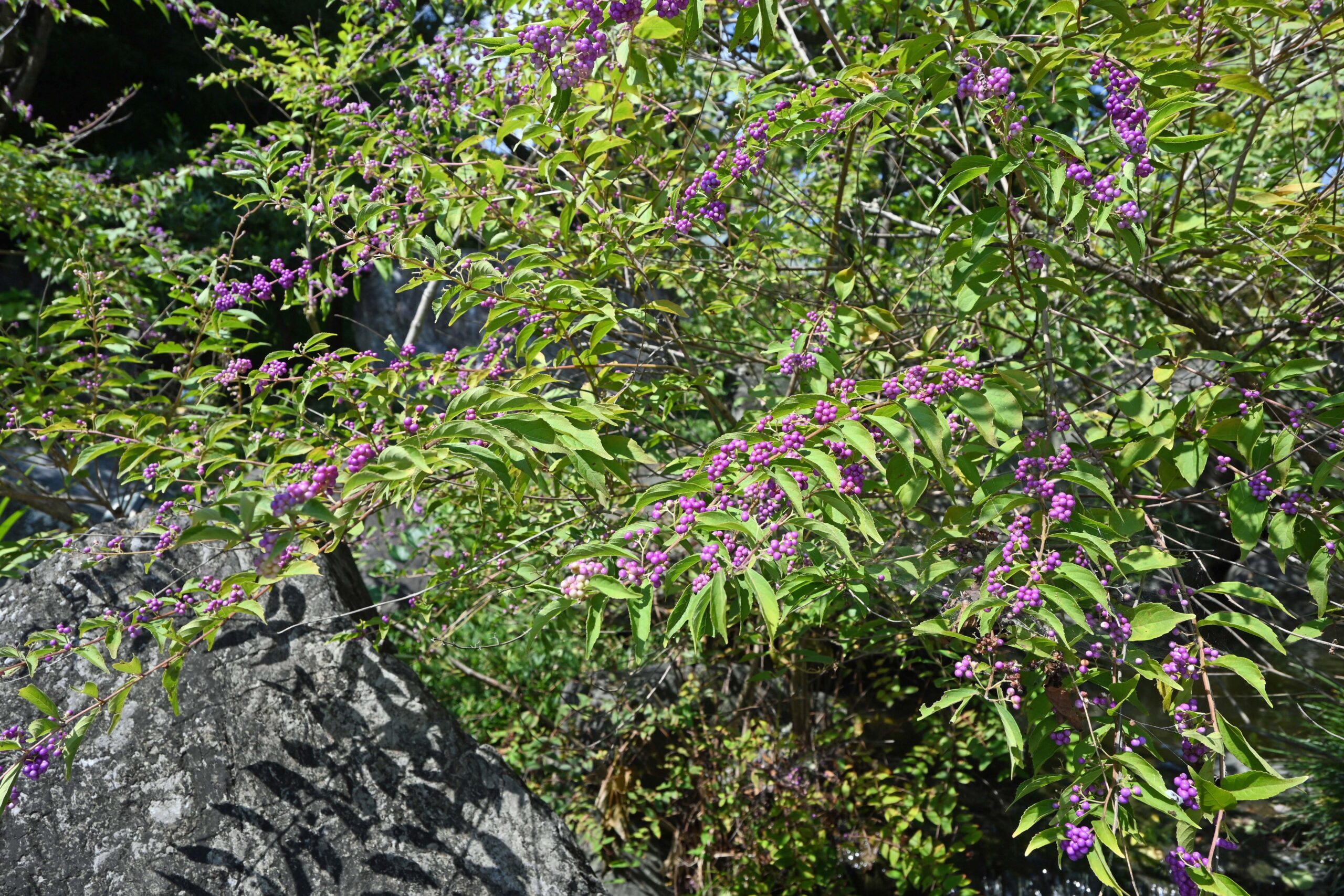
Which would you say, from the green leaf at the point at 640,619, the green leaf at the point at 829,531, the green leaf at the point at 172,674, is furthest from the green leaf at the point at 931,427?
the green leaf at the point at 172,674

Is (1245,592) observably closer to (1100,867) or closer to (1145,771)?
(1145,771)

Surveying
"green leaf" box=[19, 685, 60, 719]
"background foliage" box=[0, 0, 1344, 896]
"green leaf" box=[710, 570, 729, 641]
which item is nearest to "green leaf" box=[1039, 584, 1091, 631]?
"background foliage" box=[0, 0, 1344, 896]

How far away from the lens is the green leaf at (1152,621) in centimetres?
143

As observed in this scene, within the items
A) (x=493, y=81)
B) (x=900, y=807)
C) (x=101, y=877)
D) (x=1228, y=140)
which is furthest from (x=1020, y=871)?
(x=493, y=81)

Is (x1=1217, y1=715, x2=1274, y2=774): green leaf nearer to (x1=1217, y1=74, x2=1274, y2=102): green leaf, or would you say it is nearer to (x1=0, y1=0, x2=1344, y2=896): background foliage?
(x1=0, y1=0, x2=1344, y2=896): background foliage

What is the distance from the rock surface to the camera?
2.02 m

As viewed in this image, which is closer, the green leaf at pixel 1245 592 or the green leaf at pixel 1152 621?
the green leaf at pixel 1152 621

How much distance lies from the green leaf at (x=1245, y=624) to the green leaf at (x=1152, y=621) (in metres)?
0.09

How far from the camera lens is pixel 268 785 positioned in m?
2.13

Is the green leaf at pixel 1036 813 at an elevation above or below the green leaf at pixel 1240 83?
below

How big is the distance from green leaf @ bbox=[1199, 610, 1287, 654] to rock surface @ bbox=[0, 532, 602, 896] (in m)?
1.56

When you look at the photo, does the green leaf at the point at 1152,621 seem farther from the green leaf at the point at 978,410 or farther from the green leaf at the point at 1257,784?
the green leaf at the point at 978,410

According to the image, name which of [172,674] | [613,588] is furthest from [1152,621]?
[172,674]

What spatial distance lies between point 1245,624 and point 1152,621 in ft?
0.57
